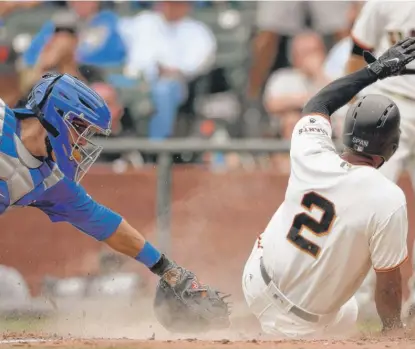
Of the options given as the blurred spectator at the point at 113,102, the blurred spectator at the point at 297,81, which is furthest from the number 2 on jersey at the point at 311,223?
the blurred spectator at the point at 113,102

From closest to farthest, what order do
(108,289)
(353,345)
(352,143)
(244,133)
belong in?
(353,345) → (352,143) → (108,289) → (244,133)

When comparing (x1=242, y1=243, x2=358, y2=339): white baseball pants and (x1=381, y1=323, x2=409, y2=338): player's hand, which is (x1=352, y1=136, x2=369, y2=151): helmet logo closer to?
(x1=242, y1=243, x2=358, y2=339): white baseball pants

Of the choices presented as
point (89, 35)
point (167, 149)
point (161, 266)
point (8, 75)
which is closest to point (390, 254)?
point (161, 266)

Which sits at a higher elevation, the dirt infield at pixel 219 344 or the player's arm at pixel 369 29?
the player's arm at pixel 369 29

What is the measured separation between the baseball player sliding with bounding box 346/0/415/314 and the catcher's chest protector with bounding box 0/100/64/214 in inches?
110

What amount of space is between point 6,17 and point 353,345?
795 centimetres

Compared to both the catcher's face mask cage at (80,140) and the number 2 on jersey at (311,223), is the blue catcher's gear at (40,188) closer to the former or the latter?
the catcher's face mask cage at (80,140)

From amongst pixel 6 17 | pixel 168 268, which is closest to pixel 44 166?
pixel 168 268

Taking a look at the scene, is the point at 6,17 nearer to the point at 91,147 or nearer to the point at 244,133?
the point at 244,133

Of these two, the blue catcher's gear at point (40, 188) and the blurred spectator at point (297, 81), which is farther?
the blurred spectator at point (297, 81)

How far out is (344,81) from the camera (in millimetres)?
6273

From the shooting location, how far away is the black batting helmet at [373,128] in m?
5.96

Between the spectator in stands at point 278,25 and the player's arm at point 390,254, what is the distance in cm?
606

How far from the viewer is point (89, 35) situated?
1177 cm
